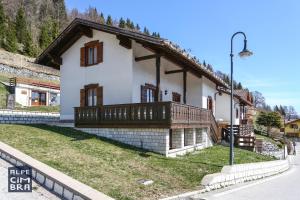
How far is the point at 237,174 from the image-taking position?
41.4ft

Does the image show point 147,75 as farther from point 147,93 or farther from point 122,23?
point 122,23

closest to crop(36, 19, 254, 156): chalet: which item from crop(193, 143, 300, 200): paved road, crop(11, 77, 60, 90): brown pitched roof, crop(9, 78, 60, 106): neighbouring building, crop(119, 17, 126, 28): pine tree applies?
crop(193, 143, 300, 200): paved road

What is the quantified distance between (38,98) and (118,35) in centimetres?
2446

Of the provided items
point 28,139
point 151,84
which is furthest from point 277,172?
point 28,139

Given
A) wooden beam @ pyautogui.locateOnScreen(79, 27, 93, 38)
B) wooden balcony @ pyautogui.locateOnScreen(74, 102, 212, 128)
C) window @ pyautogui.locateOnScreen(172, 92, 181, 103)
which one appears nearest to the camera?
wooden balcony @ pyautogui.locateOnScreen(74, 102, 212, 128)

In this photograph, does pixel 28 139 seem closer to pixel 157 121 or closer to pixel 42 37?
pixel 157 121

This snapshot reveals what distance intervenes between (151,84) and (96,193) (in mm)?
11306

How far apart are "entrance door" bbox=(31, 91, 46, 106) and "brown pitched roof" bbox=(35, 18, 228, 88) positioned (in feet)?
53.6

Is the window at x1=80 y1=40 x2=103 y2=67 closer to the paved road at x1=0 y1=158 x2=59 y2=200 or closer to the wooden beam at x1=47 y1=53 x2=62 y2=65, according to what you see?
the wooden beam at x1=47 y1=53 x2=62 y2=65

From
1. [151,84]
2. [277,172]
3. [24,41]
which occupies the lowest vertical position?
[277,172]

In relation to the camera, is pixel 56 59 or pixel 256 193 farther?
pixel 56 59

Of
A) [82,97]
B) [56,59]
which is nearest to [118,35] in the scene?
[82,97]

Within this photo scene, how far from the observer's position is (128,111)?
15047 mm

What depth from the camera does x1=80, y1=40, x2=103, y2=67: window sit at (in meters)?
18.7
